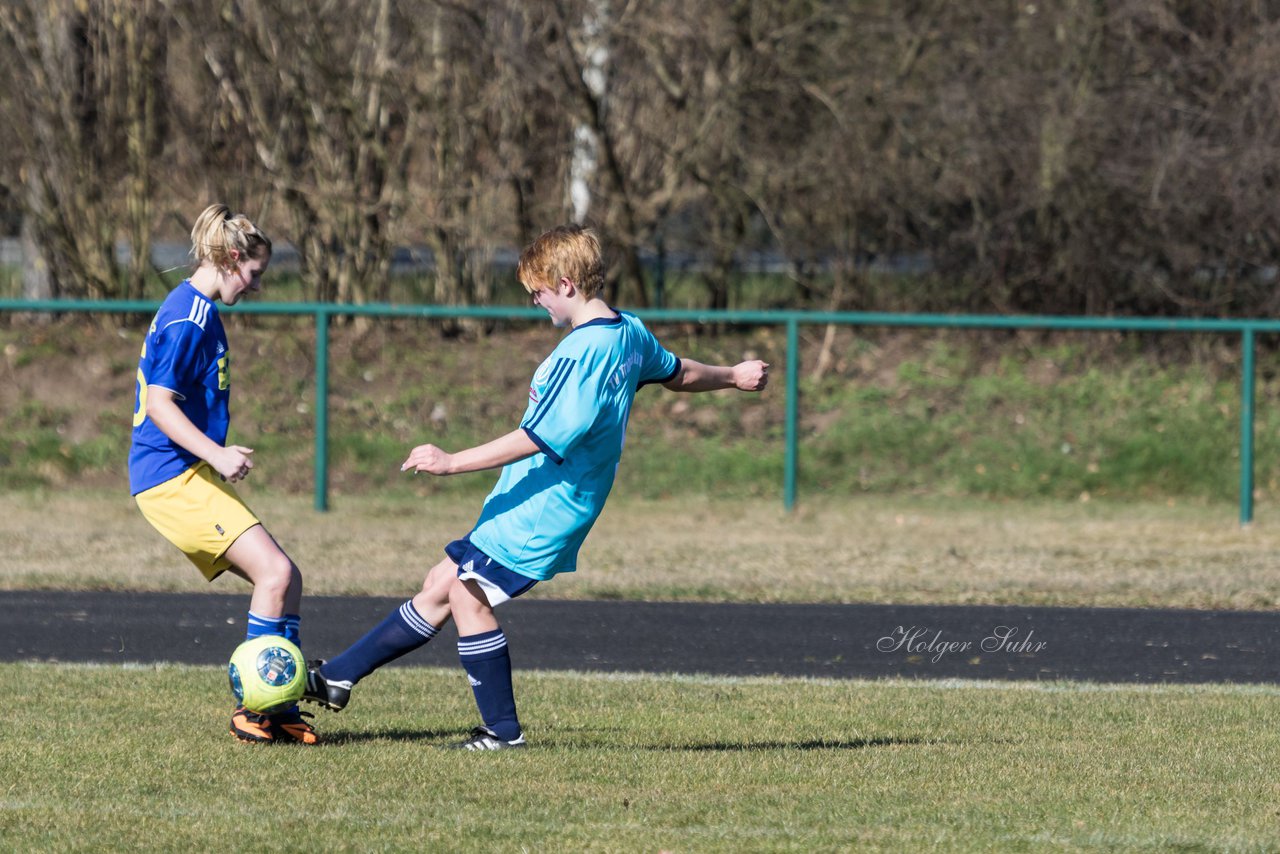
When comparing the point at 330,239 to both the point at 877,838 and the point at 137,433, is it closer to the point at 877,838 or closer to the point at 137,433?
the point at 137,433

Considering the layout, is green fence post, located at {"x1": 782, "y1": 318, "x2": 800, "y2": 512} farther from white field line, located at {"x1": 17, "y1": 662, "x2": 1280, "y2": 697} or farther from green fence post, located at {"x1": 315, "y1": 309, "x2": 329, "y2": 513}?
white field line, located at {"x1": 17, "y1": 662, "x2": 1280, "y2": 697}

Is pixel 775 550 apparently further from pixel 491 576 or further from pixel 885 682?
pixel 491 576

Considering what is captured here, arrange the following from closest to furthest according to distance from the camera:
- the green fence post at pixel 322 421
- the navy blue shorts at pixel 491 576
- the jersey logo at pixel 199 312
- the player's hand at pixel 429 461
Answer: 1. the player's hand at pixel 429 461
2. the navy blue shorts at pixel 491 576
3. the jersey logo at pixel 199 312
4. the green fence post at pixel 322 421

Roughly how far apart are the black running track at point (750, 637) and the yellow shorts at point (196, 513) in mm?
2152

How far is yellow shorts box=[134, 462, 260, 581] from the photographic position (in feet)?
18.0

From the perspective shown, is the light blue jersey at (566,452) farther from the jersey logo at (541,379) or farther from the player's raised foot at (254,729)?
the player's raised foot at (254,729)

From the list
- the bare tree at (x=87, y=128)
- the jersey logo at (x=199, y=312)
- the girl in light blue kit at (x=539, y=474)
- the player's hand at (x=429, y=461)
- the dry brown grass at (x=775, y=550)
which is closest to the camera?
the player's hand at (x=429, y=461)

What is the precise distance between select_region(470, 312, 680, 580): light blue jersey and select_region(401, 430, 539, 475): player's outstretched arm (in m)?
0.05

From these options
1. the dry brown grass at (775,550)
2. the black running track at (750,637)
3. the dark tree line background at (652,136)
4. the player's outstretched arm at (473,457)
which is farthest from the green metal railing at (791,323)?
the player's outstretched arm at (473,457)

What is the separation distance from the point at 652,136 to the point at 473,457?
41.6 feet

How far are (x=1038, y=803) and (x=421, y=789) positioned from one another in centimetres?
167

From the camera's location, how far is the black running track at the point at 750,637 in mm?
7609

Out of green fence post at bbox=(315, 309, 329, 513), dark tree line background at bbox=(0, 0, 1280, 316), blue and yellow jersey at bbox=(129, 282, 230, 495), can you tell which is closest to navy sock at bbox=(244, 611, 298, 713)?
blue and yellow jersey at bbox=(129, 282, 230, 495)

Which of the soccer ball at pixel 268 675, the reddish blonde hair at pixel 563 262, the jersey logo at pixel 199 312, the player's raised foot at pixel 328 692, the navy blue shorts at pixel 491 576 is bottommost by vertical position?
the player's raised foot at pixel 328 692
